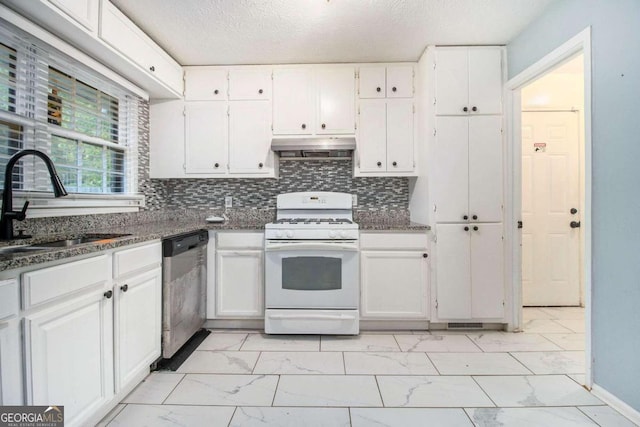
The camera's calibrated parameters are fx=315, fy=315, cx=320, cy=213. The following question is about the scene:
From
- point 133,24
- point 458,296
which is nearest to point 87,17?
point 133,24

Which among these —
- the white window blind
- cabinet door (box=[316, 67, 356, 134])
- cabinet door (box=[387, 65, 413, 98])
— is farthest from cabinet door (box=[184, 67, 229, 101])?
cabinet door (box=[387, 65, 413, 98])

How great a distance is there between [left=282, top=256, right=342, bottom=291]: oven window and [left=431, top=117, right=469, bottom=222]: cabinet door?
39.8 inches

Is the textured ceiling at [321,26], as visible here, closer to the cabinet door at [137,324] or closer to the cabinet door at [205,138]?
→ the cabinet door at [205,138]

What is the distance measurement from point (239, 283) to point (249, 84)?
181 cm

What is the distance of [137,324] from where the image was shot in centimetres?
175

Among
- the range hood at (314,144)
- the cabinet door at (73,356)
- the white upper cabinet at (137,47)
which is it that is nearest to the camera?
the cabinet door at (73,356)

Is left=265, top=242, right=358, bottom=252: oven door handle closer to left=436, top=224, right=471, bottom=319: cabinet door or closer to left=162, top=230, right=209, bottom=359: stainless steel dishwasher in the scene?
left=162, top=230, right=209, bottom=359: stainless steel dishwasher

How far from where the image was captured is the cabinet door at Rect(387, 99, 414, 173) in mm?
2863

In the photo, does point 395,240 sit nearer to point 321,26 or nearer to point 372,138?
point 372,138

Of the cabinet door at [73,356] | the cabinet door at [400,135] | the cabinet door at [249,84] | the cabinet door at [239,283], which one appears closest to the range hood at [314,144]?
the cabinet door at [400,135]

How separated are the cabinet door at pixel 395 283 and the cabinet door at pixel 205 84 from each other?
2.02m

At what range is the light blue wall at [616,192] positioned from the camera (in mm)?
1523

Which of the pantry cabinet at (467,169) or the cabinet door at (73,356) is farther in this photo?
the pantry cabinet at (467,169)

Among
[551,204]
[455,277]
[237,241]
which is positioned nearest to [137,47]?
[237,241]
